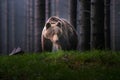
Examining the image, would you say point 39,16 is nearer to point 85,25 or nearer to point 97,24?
point 85,25

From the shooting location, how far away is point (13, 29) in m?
29.0

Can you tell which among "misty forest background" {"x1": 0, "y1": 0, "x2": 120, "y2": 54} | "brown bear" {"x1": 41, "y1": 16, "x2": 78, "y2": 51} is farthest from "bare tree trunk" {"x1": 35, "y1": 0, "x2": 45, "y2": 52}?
"misty forest background" {"x1": 0, "y1": 0, "x2": 120, "y2": 54}

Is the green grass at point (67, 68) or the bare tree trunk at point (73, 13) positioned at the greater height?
the bare tree trunk at point (73, 13)

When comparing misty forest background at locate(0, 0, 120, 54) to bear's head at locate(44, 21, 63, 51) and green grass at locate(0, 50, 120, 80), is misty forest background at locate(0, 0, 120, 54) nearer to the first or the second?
Answer: bear's head at locate(44, 21, 63, 51)

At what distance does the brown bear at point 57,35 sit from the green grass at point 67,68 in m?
2.94

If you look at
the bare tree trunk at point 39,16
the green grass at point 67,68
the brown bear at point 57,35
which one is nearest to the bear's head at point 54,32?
the brown bear at point 57,35

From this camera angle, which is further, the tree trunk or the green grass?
the tree trunk

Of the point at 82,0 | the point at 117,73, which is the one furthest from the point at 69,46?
the point at 117,73

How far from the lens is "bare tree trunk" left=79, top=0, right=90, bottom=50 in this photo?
11.1 meters

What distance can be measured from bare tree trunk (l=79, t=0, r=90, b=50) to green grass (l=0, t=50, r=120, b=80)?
2777 mm

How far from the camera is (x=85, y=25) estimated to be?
37.6 feet

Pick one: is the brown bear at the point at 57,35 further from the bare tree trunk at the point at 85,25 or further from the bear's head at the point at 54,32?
the bare tree trunk at the point at 85,25

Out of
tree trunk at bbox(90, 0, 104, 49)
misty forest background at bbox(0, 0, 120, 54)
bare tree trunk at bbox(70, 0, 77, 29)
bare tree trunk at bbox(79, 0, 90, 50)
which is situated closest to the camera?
tree trunk at bbox(90, 0, 104, 49)

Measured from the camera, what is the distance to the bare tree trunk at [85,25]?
11.1 meters
